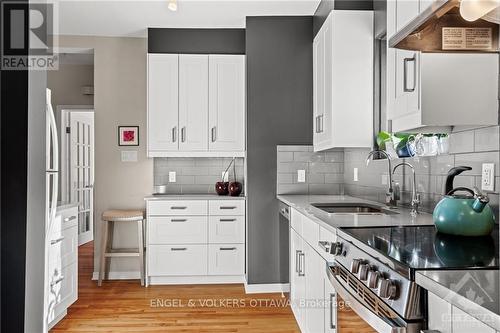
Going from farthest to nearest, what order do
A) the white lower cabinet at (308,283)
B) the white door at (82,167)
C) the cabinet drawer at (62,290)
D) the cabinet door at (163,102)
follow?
the white door at (82,167) < the cabinet door at (163,102) < the cabinet drawer at (62,290) < the white lower cabinet at (308,283)

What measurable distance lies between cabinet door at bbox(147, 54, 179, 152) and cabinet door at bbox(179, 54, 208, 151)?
0.19ft

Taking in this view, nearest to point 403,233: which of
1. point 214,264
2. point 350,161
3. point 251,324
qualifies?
point 251,324

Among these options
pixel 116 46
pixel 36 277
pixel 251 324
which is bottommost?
pixel 251 324

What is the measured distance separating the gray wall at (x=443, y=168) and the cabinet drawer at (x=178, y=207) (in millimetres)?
1547

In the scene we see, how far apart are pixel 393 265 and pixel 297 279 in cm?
187

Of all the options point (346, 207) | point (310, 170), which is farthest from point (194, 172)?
point (346, 207)

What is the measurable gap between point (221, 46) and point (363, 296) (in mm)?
3427

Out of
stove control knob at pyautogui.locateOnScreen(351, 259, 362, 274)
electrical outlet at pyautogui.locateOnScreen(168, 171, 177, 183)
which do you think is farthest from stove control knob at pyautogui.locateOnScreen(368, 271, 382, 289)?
electrical outlet at pyautogui.locateOnScreen(168, 171, 177, 183)

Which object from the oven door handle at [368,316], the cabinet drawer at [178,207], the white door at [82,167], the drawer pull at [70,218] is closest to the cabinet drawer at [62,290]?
the drawer pull at [70,218]

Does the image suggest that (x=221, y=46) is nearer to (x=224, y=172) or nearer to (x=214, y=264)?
(x=224, y=172)

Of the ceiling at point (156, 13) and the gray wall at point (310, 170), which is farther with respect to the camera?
the gray wall at point (310, 170)

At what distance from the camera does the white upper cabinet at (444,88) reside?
1.75m

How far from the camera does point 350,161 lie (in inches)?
150

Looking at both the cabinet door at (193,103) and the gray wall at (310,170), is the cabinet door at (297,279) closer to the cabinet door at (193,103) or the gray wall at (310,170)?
the gray wall at (310,170)
